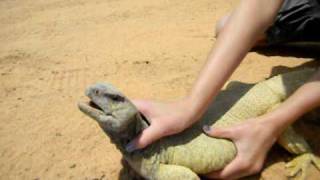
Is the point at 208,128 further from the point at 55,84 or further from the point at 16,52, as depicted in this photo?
the point at 16,52

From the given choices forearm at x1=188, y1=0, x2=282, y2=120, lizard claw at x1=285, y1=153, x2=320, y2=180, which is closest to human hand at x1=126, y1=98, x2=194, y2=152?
forearm at x1=188, y1=0, x2=282, y2=120

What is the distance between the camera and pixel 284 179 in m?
3.14

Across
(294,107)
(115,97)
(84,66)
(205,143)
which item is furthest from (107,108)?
(84,66)

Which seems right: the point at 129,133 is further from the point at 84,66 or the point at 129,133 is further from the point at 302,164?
the point at 84,66

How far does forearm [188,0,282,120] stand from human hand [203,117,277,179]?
0.24m

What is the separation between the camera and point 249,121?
3.08 metres

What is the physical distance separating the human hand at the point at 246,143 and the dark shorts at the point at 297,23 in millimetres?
1159

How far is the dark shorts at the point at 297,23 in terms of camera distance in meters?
3.76

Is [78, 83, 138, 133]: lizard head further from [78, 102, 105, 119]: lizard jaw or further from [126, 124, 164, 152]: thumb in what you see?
[126, 124, 164, 152]: thumb

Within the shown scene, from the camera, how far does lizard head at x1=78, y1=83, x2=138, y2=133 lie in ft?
8.25

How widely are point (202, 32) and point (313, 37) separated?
4.64ft

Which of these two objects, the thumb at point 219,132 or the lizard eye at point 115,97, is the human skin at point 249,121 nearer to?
the thumb at point 219,132

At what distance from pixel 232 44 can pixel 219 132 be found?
600 millimetres

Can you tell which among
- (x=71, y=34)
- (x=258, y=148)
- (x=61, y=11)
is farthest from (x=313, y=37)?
(x=61, y=11)
